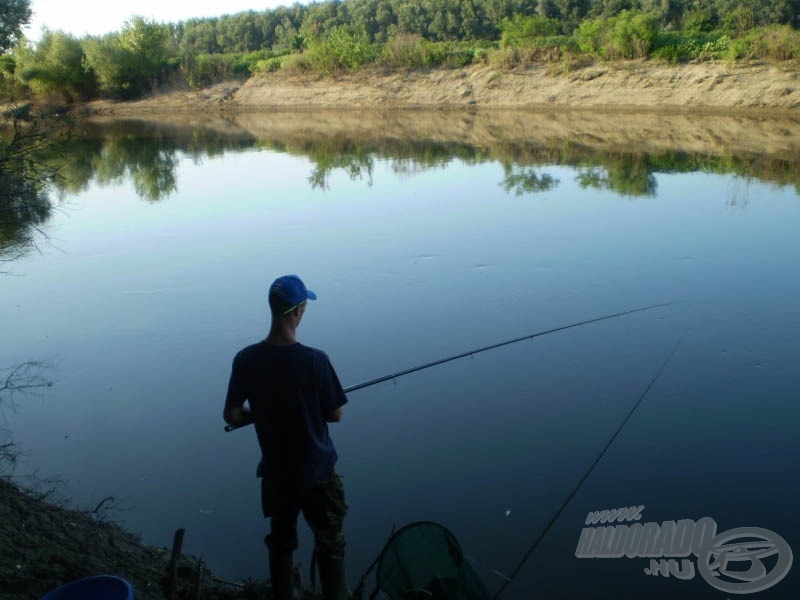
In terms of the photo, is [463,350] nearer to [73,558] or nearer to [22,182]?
[22,182]

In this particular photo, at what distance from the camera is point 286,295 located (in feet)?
8.46

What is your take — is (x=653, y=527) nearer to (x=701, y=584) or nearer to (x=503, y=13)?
(x=701, y=584)

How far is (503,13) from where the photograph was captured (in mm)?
38938

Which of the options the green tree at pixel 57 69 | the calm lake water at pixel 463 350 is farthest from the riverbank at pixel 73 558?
the green tree at pixel 57 69

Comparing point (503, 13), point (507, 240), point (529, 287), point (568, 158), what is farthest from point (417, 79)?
point (529, 287)

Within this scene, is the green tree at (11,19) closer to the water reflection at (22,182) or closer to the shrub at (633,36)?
the water reflection at (22,182)

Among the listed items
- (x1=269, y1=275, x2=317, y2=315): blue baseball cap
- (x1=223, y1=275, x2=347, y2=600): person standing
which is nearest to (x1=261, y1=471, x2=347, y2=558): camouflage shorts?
(x1=223, y1=275, x2=347, y2=600): person standing

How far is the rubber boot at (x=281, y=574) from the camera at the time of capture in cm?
278

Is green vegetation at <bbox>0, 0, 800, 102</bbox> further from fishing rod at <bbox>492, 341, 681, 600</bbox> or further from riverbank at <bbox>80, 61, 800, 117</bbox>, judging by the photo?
fishing rod at <bbox>492, 341, 681, 600</bbox>

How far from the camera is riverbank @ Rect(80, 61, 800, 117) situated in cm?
2128

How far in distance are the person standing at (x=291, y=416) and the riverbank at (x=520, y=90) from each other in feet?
Answer: 68.9

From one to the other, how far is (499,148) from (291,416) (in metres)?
15.2

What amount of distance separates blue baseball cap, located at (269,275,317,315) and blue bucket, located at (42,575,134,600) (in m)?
0.93

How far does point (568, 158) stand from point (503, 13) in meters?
26.5
